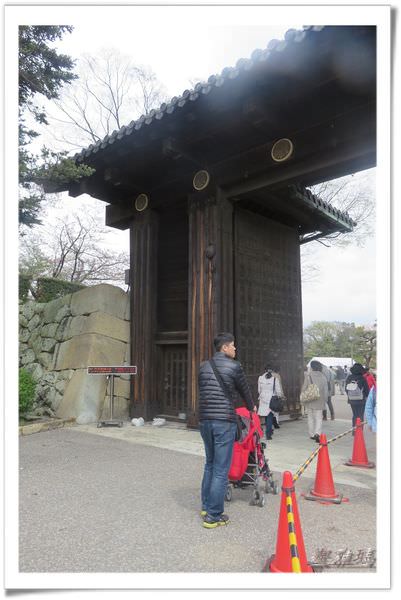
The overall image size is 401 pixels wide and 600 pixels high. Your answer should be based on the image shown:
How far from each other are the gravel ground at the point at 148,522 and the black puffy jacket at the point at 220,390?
1042mm

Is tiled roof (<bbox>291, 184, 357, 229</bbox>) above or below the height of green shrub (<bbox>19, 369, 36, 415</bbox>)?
above

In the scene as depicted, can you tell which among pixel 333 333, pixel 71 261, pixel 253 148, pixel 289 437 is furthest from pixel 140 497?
pixel 333 333

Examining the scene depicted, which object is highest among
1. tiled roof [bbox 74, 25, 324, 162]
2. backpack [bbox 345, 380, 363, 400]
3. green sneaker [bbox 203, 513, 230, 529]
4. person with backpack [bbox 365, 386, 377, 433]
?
tiled roof [bbox 74, 25, 324, 162]

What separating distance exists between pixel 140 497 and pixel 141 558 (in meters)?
1.52

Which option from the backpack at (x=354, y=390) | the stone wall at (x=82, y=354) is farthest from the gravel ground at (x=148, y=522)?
the stone wall at (x=82, y=354)

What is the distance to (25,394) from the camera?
963 centimetres

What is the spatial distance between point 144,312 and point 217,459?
6822mm

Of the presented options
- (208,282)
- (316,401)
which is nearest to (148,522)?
(316,401)

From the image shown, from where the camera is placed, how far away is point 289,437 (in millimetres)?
8562

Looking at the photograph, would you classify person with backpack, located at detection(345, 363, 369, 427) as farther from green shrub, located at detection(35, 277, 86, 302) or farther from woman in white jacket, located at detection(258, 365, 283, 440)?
green shrub, located at detection(35, 277, 86, 302)

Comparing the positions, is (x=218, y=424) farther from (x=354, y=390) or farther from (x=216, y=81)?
(x=216, y=81)

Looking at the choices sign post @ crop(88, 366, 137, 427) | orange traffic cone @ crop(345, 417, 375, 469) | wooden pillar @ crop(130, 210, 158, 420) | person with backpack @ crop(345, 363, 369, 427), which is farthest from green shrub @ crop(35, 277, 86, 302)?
orange traffic cone @ crop(345, 417, 375, 469)

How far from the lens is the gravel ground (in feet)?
10.9

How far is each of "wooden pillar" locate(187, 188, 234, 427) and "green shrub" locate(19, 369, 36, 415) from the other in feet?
12.1
